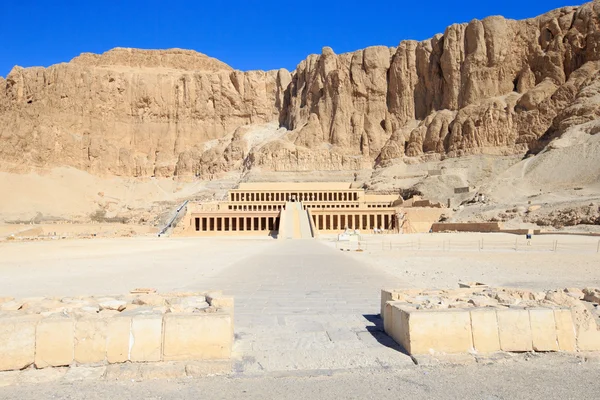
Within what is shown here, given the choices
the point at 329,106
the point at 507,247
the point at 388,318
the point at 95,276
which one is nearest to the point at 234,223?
the point at 507,247

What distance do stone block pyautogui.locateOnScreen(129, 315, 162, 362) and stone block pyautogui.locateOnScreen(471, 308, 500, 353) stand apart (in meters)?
3.65

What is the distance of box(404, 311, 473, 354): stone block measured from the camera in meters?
5.53

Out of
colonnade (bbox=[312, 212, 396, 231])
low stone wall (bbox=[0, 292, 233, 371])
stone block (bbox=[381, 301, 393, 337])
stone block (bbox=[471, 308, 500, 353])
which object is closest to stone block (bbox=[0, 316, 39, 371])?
low stone wall (bbox=[0, 292, 233, 371])

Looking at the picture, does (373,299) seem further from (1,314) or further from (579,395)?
(1,314)

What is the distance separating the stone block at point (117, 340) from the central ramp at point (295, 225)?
36663mm

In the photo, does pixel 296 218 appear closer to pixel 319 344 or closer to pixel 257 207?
pixel 257 207

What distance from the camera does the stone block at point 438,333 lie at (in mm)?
5531

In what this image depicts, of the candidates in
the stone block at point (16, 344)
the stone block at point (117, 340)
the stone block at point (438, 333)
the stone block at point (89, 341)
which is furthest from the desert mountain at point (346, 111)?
the stone block at point (16, 344)

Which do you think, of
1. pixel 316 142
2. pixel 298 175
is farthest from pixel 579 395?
pixel 316 142

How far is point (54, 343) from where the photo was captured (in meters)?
5.17

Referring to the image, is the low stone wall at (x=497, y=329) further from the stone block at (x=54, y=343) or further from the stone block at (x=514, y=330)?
the stone block at (x=54, y=343)

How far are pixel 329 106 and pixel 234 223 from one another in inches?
2047

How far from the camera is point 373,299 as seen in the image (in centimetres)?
957

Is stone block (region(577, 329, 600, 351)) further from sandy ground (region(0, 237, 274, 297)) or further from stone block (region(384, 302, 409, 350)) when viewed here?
sandy ground (region(0, 237, 274, 297))
